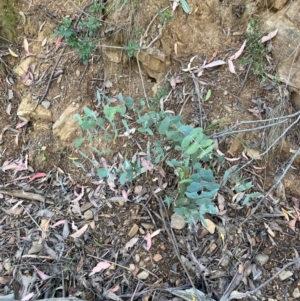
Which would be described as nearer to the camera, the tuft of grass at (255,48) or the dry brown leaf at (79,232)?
the dry brown leaf at (79,232)

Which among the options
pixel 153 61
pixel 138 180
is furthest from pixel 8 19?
pixel 138 180

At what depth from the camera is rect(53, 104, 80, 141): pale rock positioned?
2395 mm

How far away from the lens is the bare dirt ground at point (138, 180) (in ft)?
6.72

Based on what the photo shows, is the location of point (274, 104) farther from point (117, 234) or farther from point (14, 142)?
point (14, 142)

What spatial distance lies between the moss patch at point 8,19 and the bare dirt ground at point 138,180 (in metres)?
0.05

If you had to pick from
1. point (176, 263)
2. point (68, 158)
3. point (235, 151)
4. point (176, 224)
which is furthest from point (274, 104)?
point (68, 158)

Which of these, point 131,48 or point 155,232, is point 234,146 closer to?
point 155,232

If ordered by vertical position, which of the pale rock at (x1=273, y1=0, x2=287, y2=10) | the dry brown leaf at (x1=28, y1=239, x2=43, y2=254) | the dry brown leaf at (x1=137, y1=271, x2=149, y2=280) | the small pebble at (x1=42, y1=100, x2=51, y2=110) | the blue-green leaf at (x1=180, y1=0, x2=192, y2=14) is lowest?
the dry brown leaf at (x1=28, y1=239, x2=43, y2=254)

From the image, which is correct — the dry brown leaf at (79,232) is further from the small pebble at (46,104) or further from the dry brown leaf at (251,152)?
the dry brown leaf at (251,152)

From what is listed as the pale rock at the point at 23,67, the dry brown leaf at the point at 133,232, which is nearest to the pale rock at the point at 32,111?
the pale rock at the point at 23,67

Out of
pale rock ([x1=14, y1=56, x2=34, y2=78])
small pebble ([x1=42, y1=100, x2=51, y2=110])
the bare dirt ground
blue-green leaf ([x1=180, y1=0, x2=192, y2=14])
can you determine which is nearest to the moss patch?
the bare dirt ground

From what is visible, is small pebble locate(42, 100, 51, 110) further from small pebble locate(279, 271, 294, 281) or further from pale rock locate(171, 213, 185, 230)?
small pebble locate(279, 271, 294, 281)

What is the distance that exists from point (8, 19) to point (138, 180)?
126 centimetres

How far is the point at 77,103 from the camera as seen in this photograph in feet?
7.95
